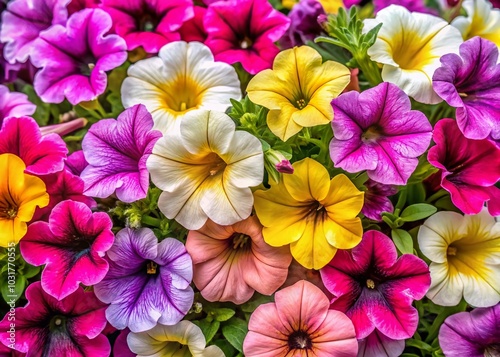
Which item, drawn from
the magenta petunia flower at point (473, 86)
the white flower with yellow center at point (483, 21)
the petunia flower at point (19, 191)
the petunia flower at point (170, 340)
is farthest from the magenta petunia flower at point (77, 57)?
the white flower with yellow center at point (483, 21)

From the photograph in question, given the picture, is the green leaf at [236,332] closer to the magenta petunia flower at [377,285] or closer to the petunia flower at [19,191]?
the magenta petunia flower at [377,285]

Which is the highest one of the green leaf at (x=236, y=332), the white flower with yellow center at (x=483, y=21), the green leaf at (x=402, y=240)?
the white flower with yellow center at (x=483, y=21)

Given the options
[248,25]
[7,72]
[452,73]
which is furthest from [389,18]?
[7,72]

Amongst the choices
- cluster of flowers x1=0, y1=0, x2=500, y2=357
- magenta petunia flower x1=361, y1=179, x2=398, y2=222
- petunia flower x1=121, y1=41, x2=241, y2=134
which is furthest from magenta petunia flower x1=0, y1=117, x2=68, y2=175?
magenta petunia flower x1=361, y1=179, x2=398, y2=222

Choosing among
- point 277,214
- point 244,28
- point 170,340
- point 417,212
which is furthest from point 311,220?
point 244,28

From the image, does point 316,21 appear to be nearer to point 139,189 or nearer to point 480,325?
point 139,189

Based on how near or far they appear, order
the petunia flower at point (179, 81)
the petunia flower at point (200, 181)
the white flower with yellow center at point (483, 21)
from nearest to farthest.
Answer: the petunia flower at point (200, 181)
the petunia flower at point (179, 81)
the white flower with yellow center at point (483, 21)
